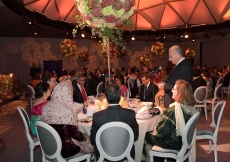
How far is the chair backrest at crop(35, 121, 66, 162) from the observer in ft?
9.77

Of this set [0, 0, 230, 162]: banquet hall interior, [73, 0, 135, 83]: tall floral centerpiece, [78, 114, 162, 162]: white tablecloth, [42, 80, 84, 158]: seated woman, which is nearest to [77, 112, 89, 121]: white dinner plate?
[78, 114, 162, 162]: white tablecloth

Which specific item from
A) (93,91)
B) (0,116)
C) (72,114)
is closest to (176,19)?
(93,91)

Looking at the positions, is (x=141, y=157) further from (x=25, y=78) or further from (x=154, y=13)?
(x=25, y=78)

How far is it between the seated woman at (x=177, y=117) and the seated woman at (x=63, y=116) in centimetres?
120

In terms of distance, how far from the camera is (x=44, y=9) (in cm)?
1003

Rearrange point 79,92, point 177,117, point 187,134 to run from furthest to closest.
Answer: point 79,92, point 177,117, point 187,134

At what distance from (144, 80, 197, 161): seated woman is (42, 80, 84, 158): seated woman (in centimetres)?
120

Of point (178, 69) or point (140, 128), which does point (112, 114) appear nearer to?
point (140, 128)

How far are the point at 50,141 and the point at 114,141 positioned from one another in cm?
85

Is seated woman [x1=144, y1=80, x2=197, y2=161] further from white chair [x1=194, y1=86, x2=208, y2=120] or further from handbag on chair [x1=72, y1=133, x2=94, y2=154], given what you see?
white chair [x1=194, y1=86, x2=208, y2=120]

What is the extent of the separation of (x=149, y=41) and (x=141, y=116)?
64.5ft

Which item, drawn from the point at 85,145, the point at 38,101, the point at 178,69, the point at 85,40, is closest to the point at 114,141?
the point at 85,145

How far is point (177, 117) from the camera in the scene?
3314 millimetres

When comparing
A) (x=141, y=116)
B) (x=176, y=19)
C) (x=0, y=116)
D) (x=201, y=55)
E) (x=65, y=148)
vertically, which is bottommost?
(x=0, y=116)
